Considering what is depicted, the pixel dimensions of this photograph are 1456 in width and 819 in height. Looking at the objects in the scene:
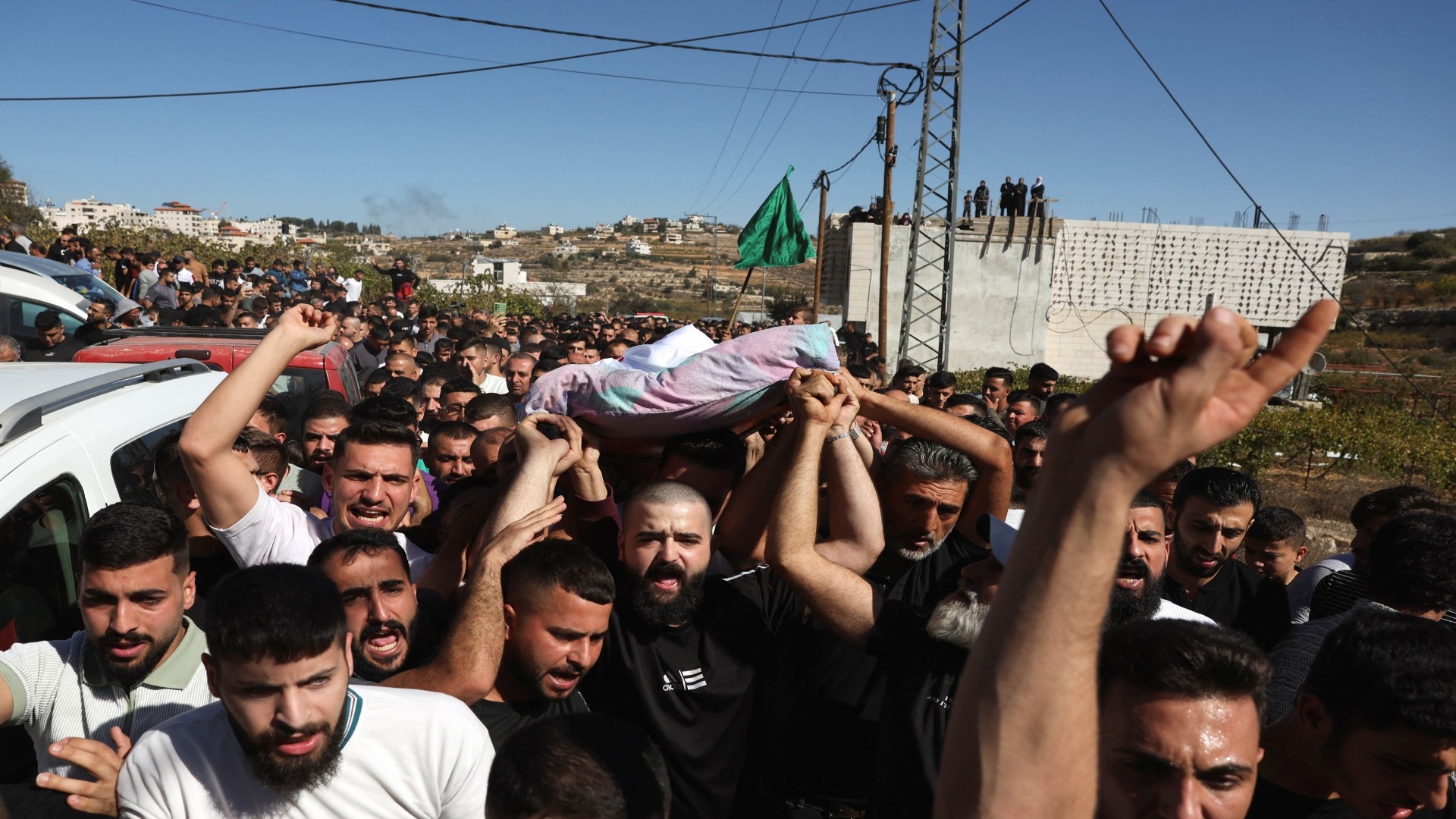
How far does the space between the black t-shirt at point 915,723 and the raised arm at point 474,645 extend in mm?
1129

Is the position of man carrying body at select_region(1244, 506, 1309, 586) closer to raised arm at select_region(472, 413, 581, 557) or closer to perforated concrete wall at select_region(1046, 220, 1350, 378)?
raised arm at select_region(472, 413, 581, 557)

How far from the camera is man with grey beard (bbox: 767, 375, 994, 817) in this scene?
8.53 feet

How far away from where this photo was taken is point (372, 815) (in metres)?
2.14

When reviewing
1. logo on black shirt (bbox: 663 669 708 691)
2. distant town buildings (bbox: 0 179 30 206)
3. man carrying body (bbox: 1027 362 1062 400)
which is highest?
distant town buildings (bbox: 0 179 30 206)

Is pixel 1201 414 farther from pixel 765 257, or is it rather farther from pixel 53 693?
pixel 765 257

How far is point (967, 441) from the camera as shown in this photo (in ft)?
11.9

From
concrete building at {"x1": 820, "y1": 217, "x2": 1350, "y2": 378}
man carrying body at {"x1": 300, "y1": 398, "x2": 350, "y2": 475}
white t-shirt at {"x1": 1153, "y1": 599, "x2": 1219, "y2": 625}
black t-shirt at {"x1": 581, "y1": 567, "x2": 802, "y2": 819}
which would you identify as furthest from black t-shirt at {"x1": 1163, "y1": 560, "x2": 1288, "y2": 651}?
concrete building at {"x1": 820, "y1": 217, "x2": 1350, "y2": 378}

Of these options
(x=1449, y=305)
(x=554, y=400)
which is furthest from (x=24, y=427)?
(x=1449, y=305)

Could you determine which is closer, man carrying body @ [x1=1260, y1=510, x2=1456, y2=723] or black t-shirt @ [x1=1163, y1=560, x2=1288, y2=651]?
man carrying body @ [x1=1260, y1=510, x2=1456, y2=723]

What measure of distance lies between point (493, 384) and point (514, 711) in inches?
269

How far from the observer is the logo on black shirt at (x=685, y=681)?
2980 mm

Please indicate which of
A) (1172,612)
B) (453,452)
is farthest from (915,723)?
(453,452)

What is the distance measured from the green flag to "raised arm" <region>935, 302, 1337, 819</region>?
15.5 m

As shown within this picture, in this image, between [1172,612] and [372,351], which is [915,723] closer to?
[1172,612]
